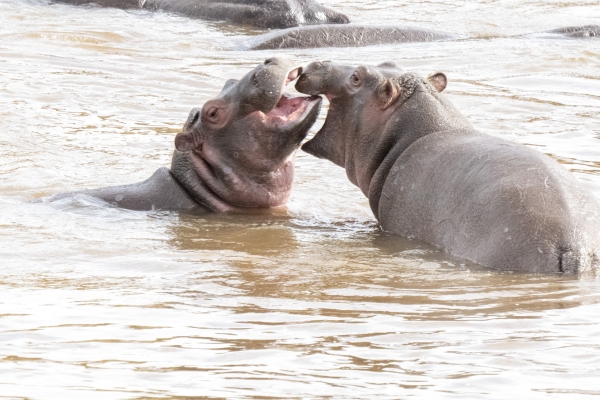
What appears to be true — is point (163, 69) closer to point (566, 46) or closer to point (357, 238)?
point (566, 46)

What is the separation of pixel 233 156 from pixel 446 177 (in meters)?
1.59

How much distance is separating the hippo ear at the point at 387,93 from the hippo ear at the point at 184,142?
122 centimetres

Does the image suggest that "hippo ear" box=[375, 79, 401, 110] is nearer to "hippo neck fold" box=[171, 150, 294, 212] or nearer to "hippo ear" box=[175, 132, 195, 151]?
"hippo neck fold" box=[171, 150, 294, 212]

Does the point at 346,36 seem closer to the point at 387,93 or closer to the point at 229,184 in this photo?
the point at 229,184

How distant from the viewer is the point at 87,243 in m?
6.23

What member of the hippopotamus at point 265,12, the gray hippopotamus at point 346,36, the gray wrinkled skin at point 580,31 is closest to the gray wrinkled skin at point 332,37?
the gray hippopotamus at point 346,36

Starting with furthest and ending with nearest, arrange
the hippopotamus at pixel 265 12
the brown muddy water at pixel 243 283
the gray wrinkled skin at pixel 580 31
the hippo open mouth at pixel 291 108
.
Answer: the hippopotamus at pixel 265 12 → the gray wrinkled skin at pixel 580 31 → the hippo open mouth at pixel 291 108 → the brown muddy water at pixel 243 283

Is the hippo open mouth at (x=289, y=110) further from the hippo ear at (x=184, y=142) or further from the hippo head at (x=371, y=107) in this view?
the hippo ear at (x=184, y=142)

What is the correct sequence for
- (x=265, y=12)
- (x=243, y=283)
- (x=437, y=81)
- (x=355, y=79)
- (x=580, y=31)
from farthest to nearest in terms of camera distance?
1. (x=265, y=12)
2. (x=580, y=31)
3. (x=437, y=81)
4. (x=355, y=79)
5. (x=243, y=283)

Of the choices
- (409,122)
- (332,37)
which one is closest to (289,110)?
(409,122)

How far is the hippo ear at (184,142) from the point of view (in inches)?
281

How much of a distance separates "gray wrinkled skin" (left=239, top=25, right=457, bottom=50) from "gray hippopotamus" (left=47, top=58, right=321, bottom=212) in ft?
18.8

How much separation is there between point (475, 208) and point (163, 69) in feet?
22.8

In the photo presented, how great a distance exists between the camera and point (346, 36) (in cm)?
1308
